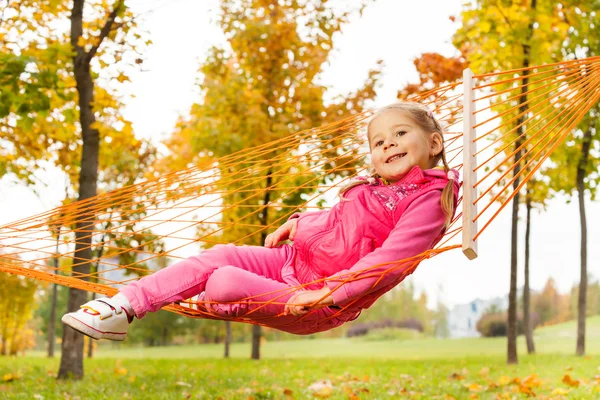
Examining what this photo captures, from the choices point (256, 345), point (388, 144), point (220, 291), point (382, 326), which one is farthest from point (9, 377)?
point (382, 326)

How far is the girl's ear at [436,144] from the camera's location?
218 centimetres

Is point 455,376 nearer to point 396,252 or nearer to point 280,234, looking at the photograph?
point 280,234

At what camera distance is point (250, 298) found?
1.94m

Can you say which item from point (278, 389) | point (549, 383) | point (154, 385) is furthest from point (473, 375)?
point (154, 385)

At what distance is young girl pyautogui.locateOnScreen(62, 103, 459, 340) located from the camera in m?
1.90

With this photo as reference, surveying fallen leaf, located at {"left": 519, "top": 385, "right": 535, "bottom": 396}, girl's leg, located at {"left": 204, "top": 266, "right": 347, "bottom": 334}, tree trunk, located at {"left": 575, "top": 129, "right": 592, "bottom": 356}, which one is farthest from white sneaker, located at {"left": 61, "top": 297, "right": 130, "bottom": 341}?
tree trunk, located at {"left": 575, "top": 129, "right": 592, "bottom": 356}

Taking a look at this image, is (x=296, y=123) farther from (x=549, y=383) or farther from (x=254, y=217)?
(x=549, y=383)

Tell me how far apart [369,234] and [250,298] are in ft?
1.36

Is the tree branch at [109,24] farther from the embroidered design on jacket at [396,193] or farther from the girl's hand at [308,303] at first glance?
the girl's hand at [308,303]

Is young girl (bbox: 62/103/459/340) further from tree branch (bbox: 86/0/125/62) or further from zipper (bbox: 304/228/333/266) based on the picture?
tree branch (bbox: 86/0/125/62)

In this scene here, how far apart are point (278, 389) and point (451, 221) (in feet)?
8.69

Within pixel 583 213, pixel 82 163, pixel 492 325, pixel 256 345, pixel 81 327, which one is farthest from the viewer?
pixel 492 325

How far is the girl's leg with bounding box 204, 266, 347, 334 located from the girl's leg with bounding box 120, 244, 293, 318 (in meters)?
0.06

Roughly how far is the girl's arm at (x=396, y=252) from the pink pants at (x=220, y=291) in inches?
5.3
